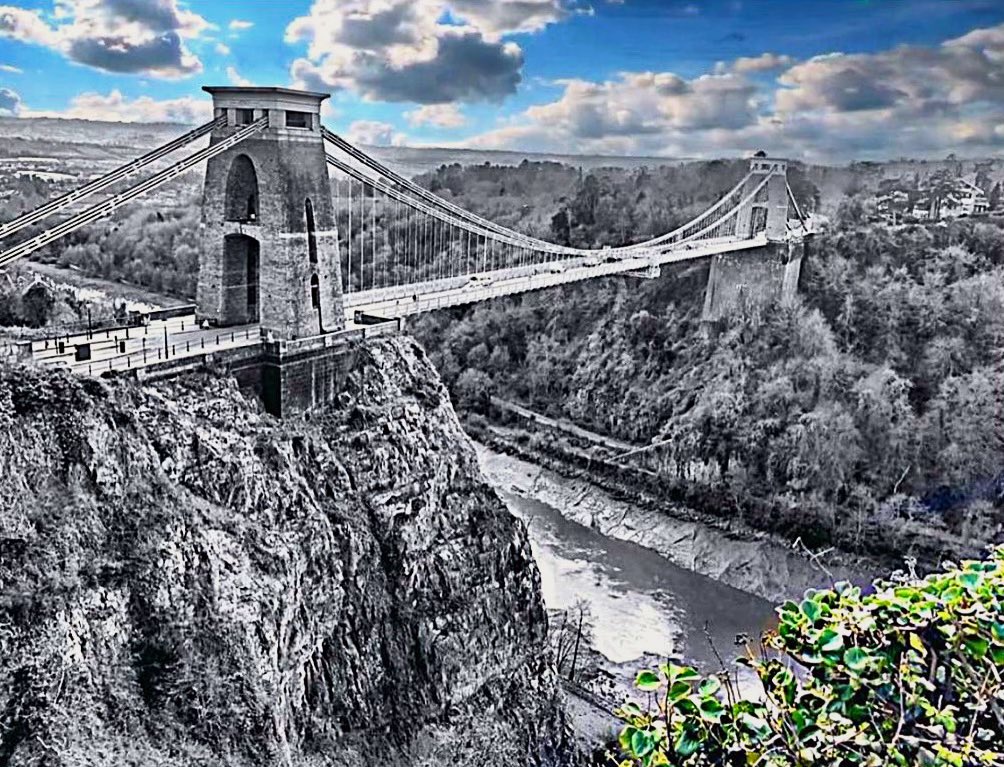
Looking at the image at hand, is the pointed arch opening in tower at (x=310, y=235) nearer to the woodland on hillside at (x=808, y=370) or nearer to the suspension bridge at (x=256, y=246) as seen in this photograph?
the suspension bridge at (x=256, y=246)

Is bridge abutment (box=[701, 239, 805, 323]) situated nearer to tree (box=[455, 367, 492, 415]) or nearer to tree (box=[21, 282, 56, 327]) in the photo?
tree (box=[455, 367, 492, 415])

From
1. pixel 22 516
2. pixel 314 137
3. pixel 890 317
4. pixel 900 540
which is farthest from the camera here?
pixel 890 317

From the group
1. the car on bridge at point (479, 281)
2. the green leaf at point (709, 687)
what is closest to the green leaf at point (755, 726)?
the green leaf at point (709, 687)

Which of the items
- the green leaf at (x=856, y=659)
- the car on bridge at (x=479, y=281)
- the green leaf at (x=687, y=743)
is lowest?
the green leaf at (x=687, y=743)

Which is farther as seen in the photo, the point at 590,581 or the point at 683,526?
the point at 683,526

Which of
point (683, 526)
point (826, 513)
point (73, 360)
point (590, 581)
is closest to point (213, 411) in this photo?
point (73, 360)

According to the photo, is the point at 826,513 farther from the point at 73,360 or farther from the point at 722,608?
the point at 73,360

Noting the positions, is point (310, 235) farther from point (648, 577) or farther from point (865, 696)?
point (648, 577)
